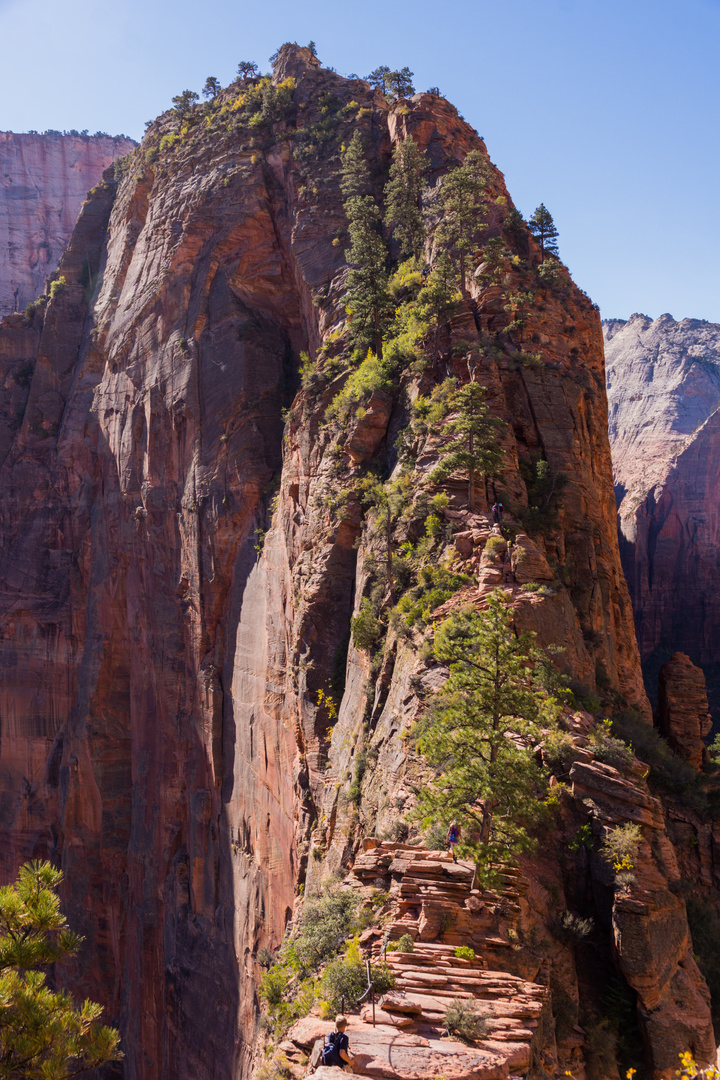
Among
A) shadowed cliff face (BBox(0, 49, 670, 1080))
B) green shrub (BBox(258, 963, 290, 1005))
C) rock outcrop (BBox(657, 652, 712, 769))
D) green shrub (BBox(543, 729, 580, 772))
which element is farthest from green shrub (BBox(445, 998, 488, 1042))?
rock outcrop (BBox(657, 652, 712, 769))

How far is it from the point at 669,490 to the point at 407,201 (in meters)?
72.9

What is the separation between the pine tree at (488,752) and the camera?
16.3 metres

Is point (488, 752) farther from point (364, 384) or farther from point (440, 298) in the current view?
point (440, 298)

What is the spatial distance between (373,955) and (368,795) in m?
8.58

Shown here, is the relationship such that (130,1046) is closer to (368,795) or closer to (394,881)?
(368,795)

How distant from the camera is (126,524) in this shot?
5531 cm

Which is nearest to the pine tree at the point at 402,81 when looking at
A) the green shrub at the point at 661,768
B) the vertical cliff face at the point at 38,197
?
the green shrub at the point at 661,768

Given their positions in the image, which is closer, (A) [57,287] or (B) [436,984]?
(B) [436,984]

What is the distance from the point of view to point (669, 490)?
100125 mm

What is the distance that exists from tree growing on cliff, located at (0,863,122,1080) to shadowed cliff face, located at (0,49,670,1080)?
10467 mm

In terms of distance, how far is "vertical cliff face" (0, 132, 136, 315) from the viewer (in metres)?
114

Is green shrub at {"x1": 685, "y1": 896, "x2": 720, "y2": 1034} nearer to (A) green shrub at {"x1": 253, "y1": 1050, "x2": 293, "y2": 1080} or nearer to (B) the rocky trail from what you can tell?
(B) the rocky trail

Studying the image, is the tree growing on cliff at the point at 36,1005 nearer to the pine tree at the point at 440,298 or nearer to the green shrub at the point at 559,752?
the green shrub at the point at 559,752

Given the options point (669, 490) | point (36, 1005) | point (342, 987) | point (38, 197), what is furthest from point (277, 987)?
point (38, 197)
